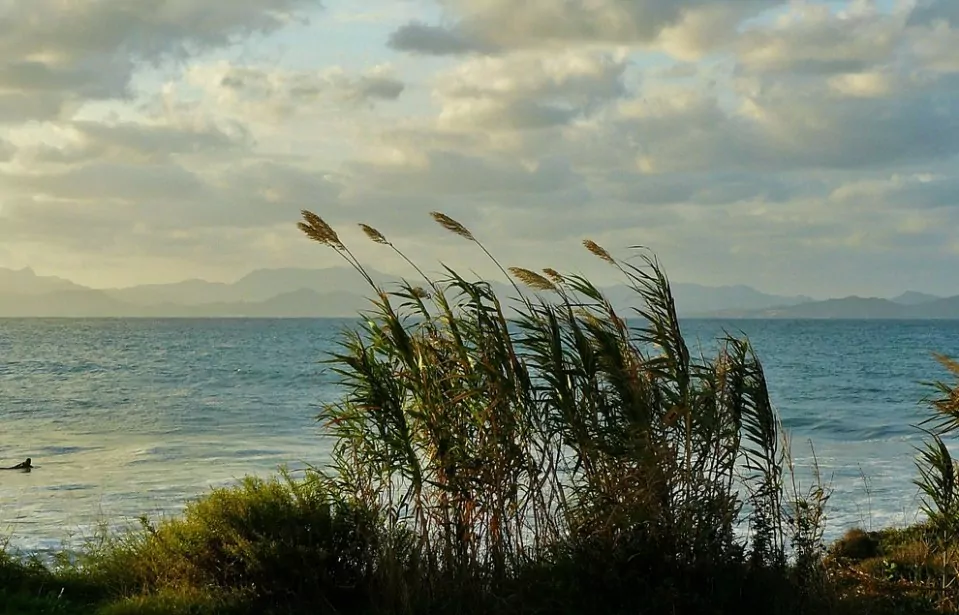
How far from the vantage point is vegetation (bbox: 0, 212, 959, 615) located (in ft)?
26.8

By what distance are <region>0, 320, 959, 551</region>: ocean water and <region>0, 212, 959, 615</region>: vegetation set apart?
0.98 m

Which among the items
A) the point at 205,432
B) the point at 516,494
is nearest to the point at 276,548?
the point at 516,494

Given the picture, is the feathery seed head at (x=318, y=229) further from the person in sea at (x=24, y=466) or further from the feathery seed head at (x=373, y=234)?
the person in sea at (x=24, y=466)

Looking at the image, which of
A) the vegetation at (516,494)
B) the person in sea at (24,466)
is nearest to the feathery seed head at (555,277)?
the vegetation at (516,494)

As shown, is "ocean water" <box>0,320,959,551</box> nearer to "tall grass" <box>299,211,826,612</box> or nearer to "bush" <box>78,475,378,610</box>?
"tall grass" <box>299,211,826,612</box>

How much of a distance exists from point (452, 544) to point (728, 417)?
2.50 meters

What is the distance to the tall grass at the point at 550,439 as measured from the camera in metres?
8.22

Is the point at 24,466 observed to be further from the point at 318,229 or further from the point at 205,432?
the point at 318,229

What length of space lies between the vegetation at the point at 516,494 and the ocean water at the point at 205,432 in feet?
3.21

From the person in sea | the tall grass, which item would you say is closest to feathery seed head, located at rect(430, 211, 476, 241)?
the tall grass

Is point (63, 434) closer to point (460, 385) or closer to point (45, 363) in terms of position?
point (460, 385)

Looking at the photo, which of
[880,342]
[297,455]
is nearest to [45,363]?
[297,455]

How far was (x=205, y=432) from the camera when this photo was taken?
2872cm

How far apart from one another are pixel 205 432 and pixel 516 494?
2181 centimetres
